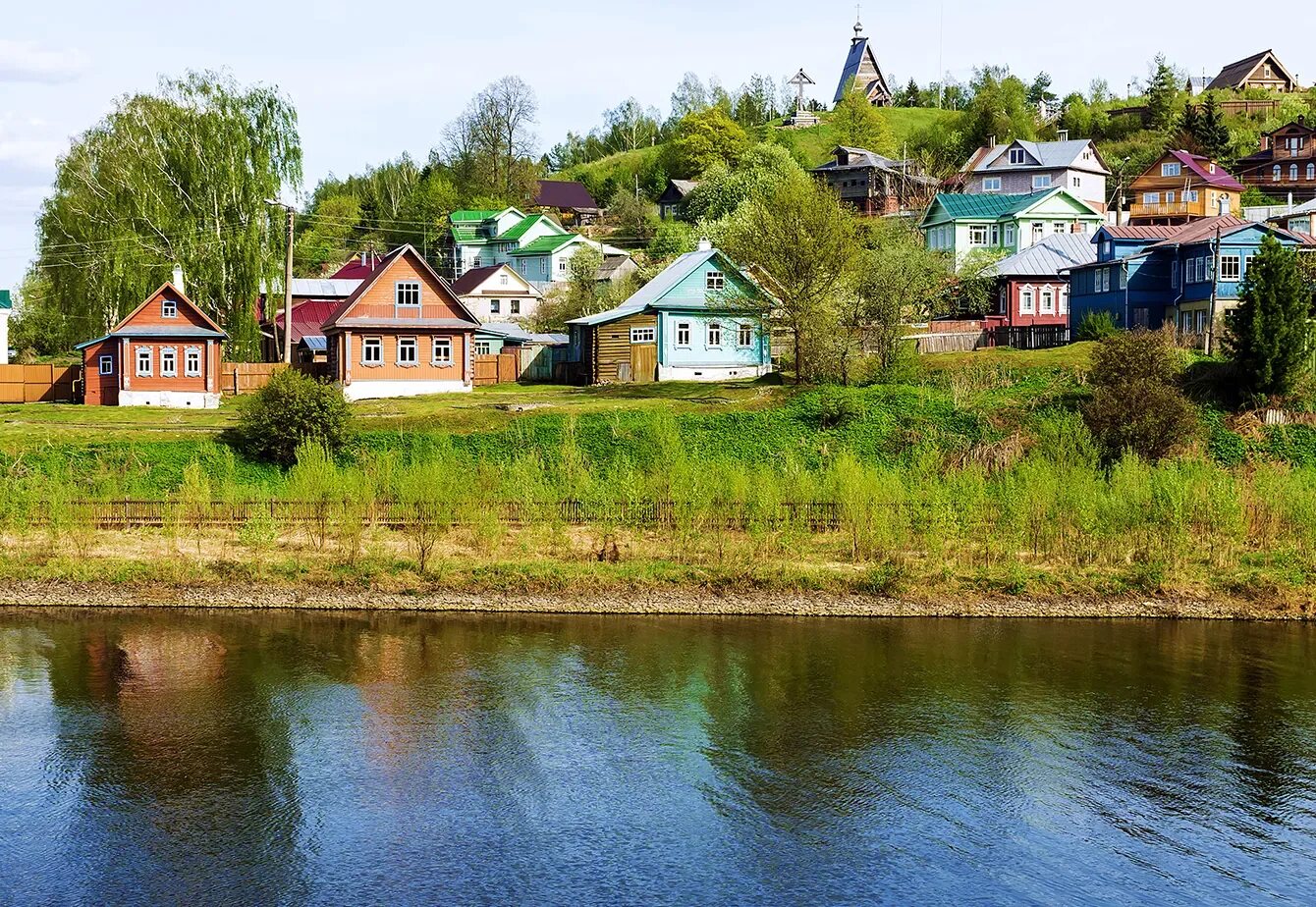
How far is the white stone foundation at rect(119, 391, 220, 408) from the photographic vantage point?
53844mm

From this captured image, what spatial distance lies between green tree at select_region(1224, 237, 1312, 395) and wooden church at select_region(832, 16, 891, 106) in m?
116

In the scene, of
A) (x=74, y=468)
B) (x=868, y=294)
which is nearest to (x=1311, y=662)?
(x=868, y=294)

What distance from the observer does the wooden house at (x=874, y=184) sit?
110750 mm

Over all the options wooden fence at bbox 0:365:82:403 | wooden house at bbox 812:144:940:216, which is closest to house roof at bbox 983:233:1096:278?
wooden house at bbox 812:144:940:216

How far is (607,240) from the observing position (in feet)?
372

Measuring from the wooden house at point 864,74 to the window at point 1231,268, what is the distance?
102896 millimetres

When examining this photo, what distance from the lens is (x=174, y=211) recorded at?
201 ft

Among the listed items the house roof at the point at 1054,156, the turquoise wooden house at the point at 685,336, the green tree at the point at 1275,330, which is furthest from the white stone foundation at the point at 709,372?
the house roof at the point at 1054,156

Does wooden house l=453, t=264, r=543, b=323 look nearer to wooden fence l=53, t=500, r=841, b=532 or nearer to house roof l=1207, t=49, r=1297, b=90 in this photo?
wooden fence l=53, t=500, r=841, b=532

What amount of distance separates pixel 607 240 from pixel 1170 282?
59253 millimetres

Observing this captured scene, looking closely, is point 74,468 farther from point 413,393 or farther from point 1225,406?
point 1225,406

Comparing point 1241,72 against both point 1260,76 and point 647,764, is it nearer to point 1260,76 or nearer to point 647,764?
point 1260,76

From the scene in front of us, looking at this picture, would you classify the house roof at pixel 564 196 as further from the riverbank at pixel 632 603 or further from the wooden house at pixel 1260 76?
the riverbank at pixel 632 603

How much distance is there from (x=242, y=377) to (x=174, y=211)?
9.53 metres
